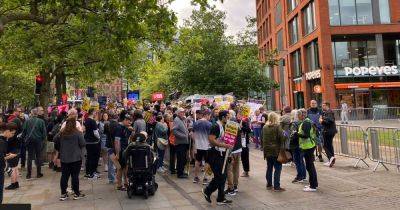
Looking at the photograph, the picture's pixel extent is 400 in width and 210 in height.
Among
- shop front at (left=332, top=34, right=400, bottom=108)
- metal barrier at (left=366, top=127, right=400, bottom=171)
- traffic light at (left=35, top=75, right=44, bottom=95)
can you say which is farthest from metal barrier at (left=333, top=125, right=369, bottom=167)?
shop front at (left=332, top=34, right=400, bottom=108)

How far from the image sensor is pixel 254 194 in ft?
28.8

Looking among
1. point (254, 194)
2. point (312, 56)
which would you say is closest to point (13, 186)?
point (254, 194)

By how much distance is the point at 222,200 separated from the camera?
8.01 metres

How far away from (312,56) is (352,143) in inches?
1107

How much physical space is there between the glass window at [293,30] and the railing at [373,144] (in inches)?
1329

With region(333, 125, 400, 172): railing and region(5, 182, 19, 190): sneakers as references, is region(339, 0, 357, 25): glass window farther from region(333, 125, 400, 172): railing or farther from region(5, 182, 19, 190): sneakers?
region(5, 182, 19, 190): sneakers

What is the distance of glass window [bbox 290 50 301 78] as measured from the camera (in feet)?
145

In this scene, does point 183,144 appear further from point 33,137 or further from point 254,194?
point 33,137

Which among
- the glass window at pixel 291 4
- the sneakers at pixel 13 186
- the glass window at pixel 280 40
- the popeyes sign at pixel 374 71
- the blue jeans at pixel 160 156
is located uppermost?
the glass window at pixel 291 4

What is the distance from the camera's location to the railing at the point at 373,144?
→ 34.7 ft

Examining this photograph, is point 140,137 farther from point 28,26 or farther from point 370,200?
point 28,26

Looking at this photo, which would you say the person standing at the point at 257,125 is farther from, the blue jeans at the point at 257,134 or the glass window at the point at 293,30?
the glass window at the point at 293,30

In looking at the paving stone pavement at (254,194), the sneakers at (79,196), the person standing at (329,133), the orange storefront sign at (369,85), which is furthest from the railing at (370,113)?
the sneakers at (79,196)

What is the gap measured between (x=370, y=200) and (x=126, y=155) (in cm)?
518
